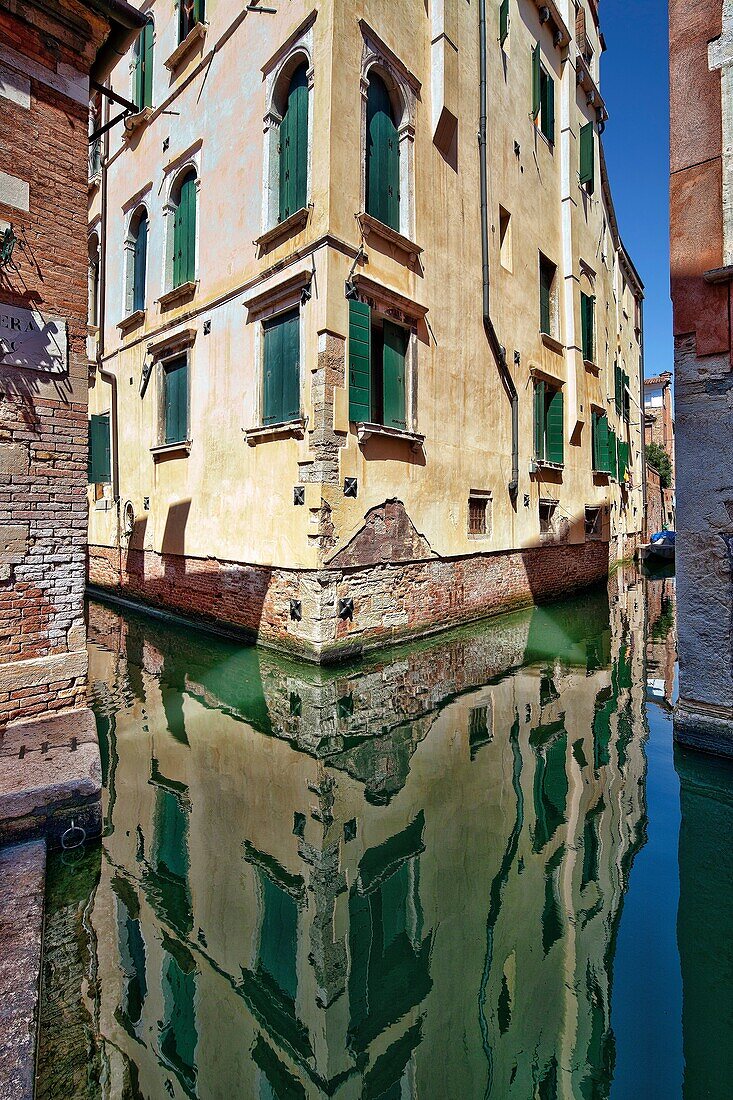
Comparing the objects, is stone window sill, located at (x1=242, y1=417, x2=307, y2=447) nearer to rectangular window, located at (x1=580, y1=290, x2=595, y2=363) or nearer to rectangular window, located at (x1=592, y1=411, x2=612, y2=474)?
rectangular window, located at (x1=580, y1=290, x2=595, y2=363)

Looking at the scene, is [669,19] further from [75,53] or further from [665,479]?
[665,479]

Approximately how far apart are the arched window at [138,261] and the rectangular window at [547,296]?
307 inches

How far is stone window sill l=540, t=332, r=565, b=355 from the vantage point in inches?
440

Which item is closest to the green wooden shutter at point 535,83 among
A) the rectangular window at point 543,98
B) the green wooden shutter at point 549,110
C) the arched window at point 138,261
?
the rectangular window at point 543,98

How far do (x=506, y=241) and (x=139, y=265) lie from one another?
22.4 feet

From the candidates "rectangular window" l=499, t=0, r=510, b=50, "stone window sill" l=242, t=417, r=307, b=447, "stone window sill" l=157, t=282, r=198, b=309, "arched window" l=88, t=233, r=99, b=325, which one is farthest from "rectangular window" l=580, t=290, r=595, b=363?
"arched window" l=88, t=233, r=99, b=325

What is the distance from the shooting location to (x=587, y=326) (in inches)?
506

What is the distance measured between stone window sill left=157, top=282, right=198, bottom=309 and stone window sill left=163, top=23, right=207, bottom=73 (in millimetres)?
3577

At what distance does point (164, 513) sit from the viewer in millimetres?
9102

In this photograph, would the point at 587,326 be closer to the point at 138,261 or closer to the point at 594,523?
the point at 594,523

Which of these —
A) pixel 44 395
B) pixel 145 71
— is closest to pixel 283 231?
pixel 44 395

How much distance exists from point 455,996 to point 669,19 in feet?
20.9

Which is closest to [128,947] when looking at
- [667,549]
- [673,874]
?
[673,874]

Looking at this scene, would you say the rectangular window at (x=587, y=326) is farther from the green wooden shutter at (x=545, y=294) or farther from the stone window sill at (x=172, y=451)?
the stone window sill at (x=172, y=451)
